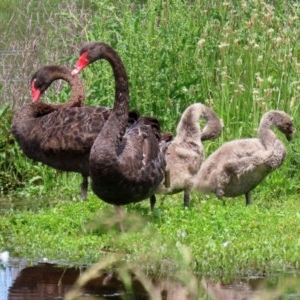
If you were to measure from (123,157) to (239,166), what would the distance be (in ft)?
4.31

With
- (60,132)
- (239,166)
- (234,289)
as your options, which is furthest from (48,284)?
(60,132)

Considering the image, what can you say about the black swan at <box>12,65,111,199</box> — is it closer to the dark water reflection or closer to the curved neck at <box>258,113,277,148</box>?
the curved neck at <box>258,113,277,148</box>

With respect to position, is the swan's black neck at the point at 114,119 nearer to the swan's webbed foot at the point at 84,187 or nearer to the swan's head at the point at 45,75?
the swan's webbed foot at the point at 84,187

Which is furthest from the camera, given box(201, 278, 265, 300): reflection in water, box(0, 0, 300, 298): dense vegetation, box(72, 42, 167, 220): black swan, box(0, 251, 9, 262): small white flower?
box(0, 0, 300, 298): dense vegetation

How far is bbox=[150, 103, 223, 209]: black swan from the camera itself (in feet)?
31.3

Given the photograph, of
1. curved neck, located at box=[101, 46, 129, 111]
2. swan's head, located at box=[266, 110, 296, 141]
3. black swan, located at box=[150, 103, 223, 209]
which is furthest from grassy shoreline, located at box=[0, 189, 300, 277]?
curved neck, located at box=[101, 46, 129, 111]

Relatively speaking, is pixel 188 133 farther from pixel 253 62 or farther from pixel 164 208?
pixel 253 62

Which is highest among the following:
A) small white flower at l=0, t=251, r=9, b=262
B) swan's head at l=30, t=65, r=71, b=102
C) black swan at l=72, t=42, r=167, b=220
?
swan's head at l=30, t=65, r=71, b=102

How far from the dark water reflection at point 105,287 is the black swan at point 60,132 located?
233cm

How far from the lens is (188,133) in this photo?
9.83 m

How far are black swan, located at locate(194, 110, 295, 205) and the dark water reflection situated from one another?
2.21 m

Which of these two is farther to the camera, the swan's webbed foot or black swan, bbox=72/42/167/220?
the swan's webbed foot

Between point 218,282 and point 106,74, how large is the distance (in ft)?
16.9

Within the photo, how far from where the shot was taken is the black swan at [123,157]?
28.0 ft
